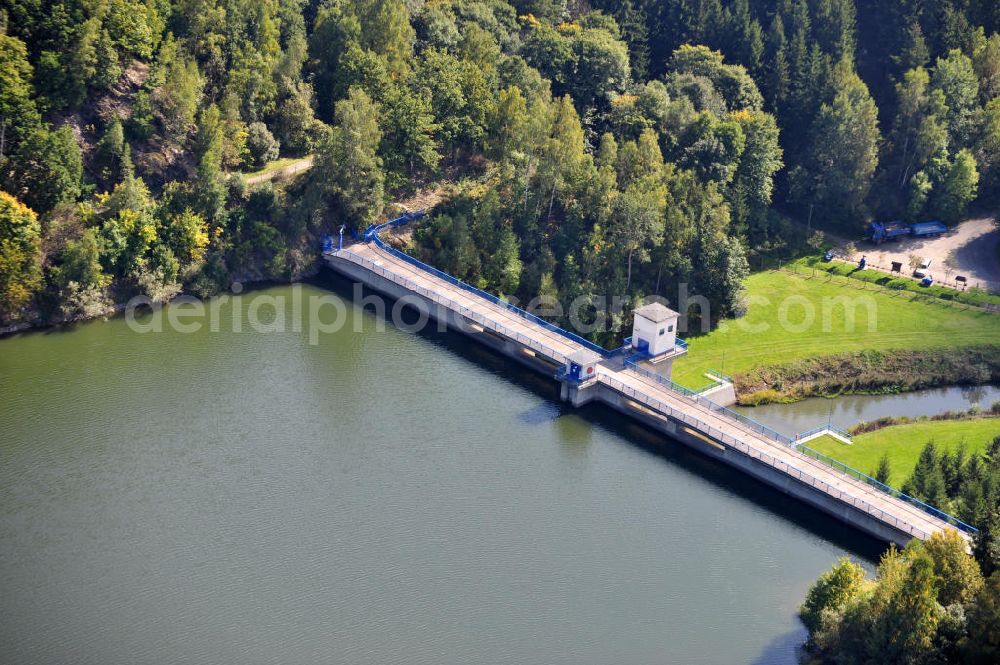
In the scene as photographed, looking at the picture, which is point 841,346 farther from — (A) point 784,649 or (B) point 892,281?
(A) point 784,649

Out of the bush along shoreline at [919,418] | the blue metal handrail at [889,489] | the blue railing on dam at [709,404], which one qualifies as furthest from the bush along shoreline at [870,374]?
the blue metal handrail at [889,489]

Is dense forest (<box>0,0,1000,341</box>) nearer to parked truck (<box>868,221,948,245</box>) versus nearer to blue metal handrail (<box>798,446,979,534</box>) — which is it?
parked truck (<box>868,221,948,245</box>)

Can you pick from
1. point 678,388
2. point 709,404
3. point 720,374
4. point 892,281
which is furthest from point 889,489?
point 892,281

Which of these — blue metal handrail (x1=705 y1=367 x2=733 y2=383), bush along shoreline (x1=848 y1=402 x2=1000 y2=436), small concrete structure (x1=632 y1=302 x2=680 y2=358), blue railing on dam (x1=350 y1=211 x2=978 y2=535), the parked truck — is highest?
the parked truck

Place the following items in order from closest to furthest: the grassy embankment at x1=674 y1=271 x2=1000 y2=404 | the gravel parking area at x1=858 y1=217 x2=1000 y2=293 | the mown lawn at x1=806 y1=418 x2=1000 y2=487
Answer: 1. the mown lawn at x1=806 y1=418 x2=1000 y2=487
2. the grassy embankment at x1=674 y1=271 x2=1000 y2=404
3. the gravel parking area at x1=858 y1=217 x2=1000 y2=293

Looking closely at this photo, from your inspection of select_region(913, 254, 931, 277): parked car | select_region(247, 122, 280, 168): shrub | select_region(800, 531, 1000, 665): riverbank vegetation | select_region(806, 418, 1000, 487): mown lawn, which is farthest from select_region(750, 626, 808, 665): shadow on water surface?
select_region(247, 122, 280, 168): shrub

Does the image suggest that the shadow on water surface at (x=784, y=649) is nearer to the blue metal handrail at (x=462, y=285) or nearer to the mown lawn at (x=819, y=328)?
the mown lawn at (x=819, y=328)

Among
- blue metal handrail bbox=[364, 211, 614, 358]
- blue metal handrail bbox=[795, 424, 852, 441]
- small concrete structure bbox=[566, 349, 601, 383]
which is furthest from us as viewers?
blue metal handrail bbox=[364, 211, 614, 358]

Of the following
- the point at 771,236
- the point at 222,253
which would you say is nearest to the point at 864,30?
the point at 771,236
